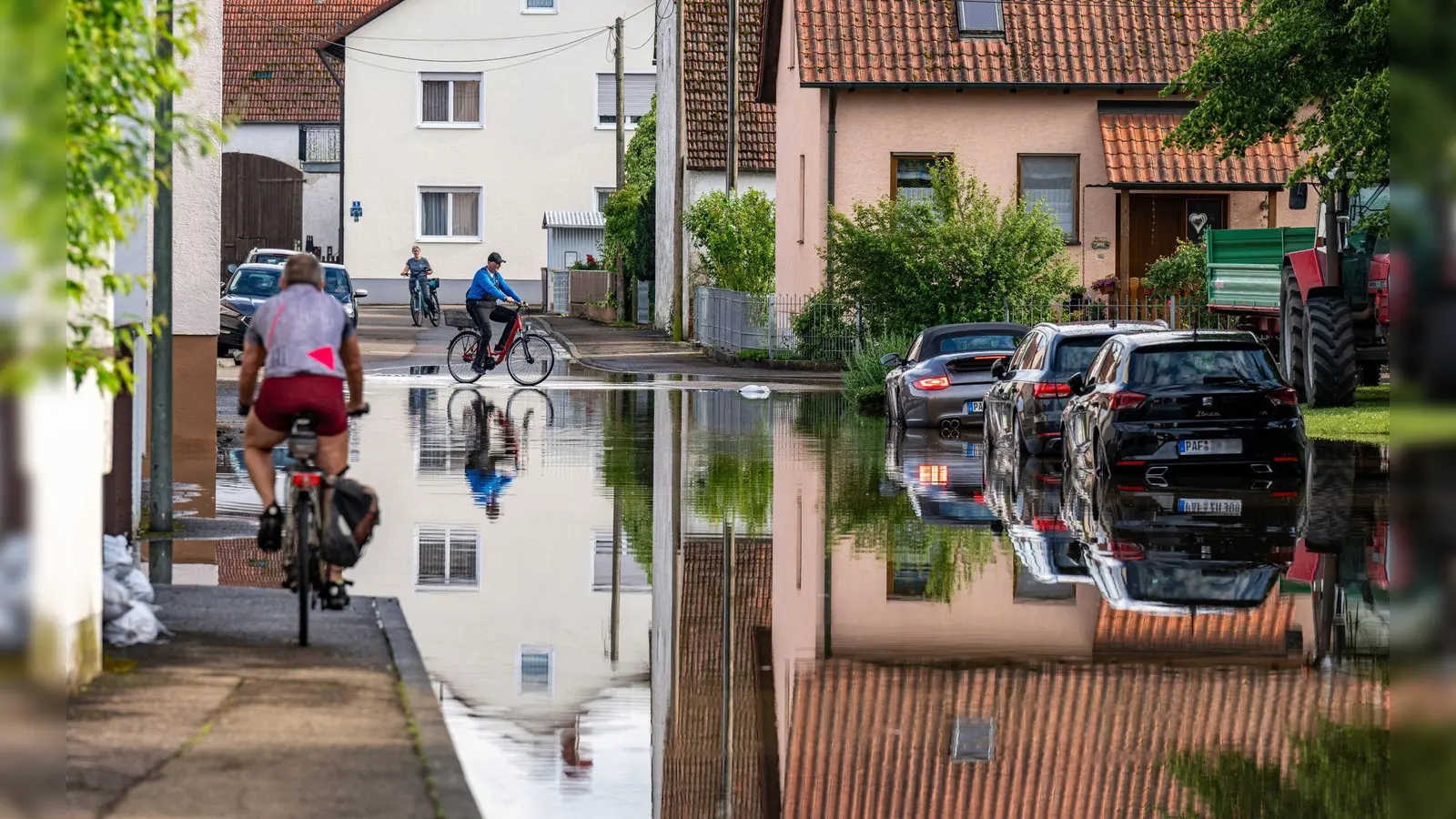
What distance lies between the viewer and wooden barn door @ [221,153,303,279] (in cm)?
6844

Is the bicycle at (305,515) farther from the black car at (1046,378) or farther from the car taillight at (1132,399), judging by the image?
the black car at (1046,378)

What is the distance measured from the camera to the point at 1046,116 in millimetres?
38844

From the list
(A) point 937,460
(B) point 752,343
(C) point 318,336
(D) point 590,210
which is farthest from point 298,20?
(C) point 318,336

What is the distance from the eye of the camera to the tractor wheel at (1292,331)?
25047mm

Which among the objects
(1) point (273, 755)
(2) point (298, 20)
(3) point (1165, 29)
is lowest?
(1) point (273, 755)

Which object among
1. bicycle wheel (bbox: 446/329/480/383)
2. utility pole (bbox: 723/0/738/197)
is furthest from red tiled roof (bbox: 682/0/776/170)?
bicycle wheel (bbox: 446/329/480/383)

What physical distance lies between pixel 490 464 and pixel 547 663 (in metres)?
10.7

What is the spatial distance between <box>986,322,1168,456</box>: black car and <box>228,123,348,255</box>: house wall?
54.6 meters

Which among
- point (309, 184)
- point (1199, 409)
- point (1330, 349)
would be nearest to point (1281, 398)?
point (1199, 409)

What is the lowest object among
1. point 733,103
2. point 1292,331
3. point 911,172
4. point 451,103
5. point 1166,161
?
point 1292,331

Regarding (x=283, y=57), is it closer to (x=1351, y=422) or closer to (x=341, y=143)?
(x=341, y=143)
